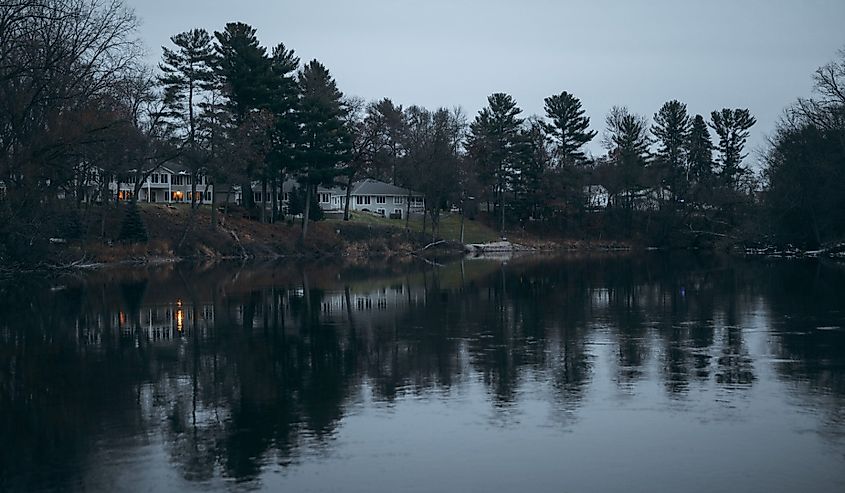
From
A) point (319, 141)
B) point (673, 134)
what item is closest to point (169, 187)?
point (319, 141)

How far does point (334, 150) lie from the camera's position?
279 feet

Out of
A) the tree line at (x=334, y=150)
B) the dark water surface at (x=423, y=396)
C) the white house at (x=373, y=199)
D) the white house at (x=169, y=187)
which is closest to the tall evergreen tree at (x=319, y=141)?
the tree line at (x=334, y=150)

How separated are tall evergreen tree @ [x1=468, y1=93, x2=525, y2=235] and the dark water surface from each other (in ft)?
262

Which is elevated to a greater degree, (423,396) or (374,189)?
(374,189)

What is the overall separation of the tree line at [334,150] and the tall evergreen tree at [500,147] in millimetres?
246

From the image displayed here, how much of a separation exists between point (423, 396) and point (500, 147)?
99603mm

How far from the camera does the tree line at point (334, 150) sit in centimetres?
4088

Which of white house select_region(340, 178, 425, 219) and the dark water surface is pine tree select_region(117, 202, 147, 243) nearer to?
the dark water surface

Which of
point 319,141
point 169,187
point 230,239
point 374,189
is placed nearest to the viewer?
point 230,239

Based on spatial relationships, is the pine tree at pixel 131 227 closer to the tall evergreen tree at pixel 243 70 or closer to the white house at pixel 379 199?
the tall evergreen tree at pixel 243 70

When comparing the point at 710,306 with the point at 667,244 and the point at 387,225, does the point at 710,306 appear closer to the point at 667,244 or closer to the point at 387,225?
the point at 387,225

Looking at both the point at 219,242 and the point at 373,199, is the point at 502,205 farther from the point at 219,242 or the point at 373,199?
the point at 219,242

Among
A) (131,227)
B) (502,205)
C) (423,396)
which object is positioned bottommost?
(423,396)

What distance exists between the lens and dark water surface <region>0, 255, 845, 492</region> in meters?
12.0
